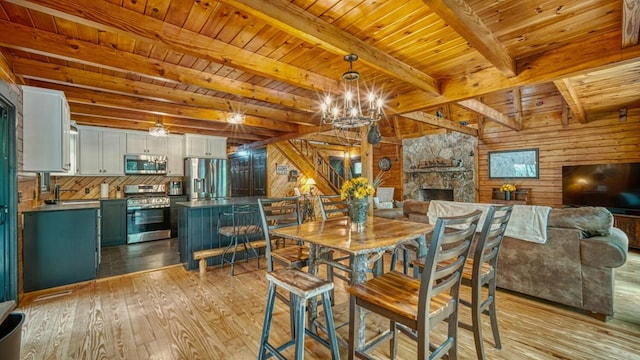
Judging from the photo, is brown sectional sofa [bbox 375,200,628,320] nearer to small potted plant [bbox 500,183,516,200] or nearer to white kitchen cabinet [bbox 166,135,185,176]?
small potted plant [bbox 500,183,516,200]

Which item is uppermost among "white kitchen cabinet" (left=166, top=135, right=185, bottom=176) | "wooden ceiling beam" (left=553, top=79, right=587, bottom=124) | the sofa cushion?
"wooden ceiling beam" (left=553, top=79, right=587, bottom=124)

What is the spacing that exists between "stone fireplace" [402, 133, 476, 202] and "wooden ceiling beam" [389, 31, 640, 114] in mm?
4607

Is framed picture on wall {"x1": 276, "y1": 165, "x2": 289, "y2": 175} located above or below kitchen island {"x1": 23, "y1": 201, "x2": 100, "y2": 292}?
above

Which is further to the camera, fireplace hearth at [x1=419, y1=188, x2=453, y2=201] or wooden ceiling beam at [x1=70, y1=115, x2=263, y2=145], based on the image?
fireplace hearth at [x1=419, y1=188, x2=453, y2=201]

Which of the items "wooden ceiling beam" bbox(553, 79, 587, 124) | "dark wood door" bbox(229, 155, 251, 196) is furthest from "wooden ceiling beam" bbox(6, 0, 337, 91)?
"dark wood door" bbox(229, 155, 251, 196)

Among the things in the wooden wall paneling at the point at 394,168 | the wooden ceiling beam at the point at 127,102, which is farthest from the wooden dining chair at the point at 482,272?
the wooden wall paneling at the point at 394,168

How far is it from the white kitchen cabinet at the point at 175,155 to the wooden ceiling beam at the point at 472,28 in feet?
20.6

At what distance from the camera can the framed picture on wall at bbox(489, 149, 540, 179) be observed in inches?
263

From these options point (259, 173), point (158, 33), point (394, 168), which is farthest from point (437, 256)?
point (394, 168)

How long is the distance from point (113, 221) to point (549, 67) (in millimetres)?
7232

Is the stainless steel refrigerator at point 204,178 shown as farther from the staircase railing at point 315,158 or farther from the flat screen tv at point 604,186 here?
the flat screen tv at point 604,186

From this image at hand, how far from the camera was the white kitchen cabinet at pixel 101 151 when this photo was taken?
17.7 ft

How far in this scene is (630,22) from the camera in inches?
83.5

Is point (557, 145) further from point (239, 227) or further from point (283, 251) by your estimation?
point (239, 227)
